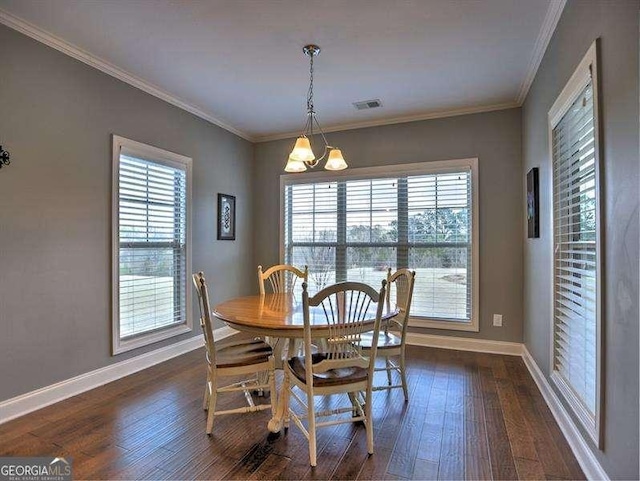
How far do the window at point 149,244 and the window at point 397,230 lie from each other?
57.2 inches

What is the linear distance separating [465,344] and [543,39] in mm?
2904

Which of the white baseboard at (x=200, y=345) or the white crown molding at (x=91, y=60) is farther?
the white crown molding at (x=91, y=60)

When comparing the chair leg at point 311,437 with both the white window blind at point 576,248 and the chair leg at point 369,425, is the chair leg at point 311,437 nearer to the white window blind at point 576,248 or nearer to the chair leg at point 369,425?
the chair leg at point 369,425

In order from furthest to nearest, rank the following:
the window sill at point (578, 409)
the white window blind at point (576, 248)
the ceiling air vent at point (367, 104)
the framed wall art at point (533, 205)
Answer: the ceiling air vent at point (367, 104) < the framed wall art at point (533, 205) < the white window blind at point (576, 248) < the window sill at point (578, 409)

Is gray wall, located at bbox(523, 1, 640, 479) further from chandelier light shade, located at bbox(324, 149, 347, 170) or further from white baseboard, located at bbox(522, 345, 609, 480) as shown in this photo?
chandelier light shade, located at bbox(324, 149, 347, 170)

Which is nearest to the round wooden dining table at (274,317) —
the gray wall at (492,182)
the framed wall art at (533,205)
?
the framed wall art at (533,205)

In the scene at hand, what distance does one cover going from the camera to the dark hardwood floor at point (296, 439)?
1862 mm

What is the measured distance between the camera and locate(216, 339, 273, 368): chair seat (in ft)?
7.30

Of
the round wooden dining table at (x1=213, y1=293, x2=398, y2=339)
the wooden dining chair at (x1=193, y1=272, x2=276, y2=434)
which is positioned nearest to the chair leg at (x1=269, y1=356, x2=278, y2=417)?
the wooden dining chair at (x1=193, y1=272, x2=276, y2=434)

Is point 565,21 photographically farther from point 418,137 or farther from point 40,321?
point 40,321

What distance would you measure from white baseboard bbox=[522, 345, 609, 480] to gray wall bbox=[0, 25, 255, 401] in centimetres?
336

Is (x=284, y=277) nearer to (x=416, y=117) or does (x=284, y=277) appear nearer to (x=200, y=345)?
(x=200, y=345)

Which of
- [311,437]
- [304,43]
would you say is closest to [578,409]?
[311,437]

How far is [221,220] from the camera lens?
441 cm
